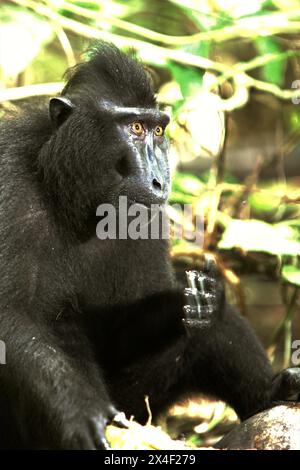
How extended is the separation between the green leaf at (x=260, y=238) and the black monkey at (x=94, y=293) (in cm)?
77

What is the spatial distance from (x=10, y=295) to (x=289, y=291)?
14.8ft

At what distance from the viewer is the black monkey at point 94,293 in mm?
4289

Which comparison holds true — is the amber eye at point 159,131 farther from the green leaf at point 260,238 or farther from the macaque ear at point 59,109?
the green leaf at point 260,238

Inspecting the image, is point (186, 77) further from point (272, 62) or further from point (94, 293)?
point (94, 293)

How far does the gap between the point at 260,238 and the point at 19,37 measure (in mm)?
2486

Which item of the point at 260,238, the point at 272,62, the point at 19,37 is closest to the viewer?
the point at 260,238

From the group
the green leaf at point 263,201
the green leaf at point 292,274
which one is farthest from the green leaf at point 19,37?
the green leaf at point 292,274

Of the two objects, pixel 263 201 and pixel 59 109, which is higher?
pixel 59 109

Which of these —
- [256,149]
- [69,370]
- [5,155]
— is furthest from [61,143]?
[256,149]

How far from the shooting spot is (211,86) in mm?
7262

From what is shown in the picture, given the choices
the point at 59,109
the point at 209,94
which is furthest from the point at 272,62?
the point at 59,109

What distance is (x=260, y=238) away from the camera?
623 centimetres
